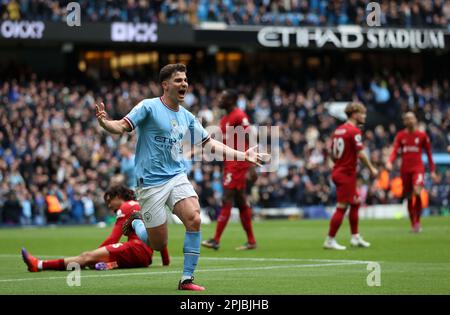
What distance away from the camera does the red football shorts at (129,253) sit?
533 inches

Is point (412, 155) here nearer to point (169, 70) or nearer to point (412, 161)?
point (412, 161)

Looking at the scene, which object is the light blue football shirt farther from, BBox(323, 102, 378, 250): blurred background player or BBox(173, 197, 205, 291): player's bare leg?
BBox(323, 102, 378, 250): blurred background player

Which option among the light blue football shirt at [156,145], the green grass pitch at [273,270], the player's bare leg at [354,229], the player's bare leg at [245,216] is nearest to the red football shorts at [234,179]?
the player's bare leg at [245,216]

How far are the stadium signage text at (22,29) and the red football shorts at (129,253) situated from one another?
2646 centimetres

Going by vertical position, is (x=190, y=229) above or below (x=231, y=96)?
below

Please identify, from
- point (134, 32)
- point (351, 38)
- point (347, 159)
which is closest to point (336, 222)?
point (347, 159)

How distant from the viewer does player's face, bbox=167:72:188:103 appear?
1117cm

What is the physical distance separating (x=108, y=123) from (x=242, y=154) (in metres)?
1.67

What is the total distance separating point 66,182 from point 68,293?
23.0m

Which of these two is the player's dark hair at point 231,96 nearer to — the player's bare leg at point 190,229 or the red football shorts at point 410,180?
the red football shorts at point 410,180

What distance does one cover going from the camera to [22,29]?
39.2m

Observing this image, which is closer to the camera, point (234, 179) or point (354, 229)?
point (354, 229)

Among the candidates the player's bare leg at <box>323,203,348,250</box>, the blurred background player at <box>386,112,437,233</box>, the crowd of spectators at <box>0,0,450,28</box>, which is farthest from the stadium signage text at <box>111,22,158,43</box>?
the player's bare leg at <box>323,203,348,250</box>
